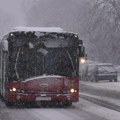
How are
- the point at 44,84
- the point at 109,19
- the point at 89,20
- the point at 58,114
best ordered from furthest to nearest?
1. the point at 89,20
2. the point at 109,19
3. the point at 44,84
4. the point at 58,114

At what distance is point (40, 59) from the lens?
67.8 feet

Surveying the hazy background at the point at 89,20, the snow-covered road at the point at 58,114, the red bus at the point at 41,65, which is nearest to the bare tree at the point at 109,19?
the hazy background at the point at 89,20

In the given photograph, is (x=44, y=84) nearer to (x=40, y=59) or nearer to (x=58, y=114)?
(x=40, y=59)

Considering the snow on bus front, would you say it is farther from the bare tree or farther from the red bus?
the bare tree

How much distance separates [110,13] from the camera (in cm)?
4191

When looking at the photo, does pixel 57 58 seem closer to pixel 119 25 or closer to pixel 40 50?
pixel 40 50

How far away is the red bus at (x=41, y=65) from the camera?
20.5 metres

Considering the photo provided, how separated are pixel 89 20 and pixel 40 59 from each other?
29.1 meters

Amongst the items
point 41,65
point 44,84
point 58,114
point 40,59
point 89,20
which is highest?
point 89,20

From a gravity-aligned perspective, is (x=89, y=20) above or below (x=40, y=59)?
above

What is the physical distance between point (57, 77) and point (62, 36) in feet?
4.93

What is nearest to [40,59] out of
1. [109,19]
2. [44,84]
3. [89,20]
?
[44,84]

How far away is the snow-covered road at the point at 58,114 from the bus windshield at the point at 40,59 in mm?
1297

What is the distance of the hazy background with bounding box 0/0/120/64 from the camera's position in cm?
4306
